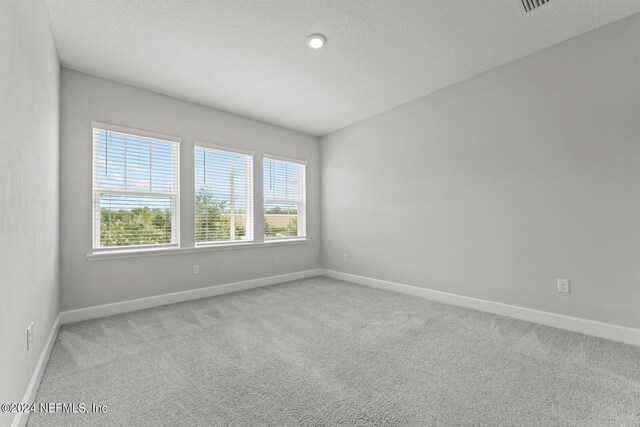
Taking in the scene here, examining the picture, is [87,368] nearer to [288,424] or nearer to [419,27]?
[288,424]

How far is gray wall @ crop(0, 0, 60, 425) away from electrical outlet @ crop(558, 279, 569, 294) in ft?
13.0

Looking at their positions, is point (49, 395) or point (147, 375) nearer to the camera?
point (49, 395)

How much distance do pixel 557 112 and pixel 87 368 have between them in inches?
181

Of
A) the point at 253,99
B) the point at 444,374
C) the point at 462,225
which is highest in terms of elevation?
the point at 253,99

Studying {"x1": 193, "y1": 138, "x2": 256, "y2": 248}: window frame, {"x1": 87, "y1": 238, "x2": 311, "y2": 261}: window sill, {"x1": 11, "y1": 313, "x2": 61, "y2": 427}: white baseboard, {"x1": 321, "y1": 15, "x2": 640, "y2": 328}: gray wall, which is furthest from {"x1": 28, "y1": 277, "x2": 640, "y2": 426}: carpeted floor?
{"x1": 193, "y1": 138, "x2": 256, "y2": 248}: window frame

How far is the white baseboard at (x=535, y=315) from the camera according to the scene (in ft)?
7.83

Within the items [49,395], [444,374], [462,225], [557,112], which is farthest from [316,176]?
[49,395]

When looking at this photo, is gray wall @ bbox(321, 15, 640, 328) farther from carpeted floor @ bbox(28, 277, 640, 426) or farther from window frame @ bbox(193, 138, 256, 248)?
window frame @ bbox(193, 138, 256, 248)

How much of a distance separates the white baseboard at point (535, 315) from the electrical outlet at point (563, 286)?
0.24m

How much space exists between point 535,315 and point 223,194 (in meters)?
4.08

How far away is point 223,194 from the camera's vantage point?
419 cm

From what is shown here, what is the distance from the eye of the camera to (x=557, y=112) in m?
2.73

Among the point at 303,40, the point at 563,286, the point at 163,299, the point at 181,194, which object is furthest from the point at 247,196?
the point at 563,286

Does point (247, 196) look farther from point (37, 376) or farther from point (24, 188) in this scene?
point (37, 376)
